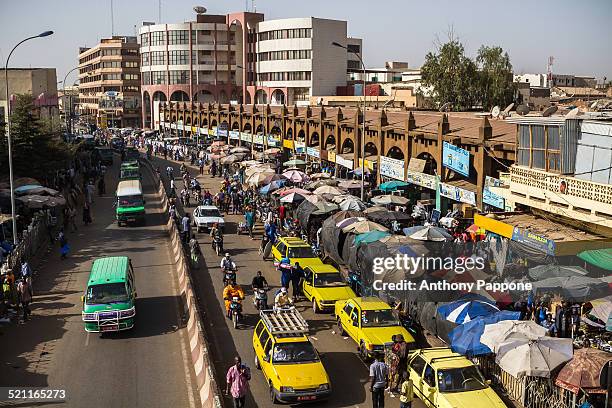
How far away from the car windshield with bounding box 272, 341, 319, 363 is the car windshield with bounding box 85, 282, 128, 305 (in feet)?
20.0

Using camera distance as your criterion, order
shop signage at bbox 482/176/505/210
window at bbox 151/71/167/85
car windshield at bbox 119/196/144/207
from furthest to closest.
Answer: window at bbox 151/71/167/85
car windshield at bbox 119/196/144/207
shop signage at bbox 482/176/505/210

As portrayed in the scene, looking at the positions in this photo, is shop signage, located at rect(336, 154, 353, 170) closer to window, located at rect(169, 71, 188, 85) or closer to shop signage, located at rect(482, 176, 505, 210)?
shop signage, located at rect(482, 176, 505, 210)

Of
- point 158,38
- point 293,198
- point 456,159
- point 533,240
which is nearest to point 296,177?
point 293,198

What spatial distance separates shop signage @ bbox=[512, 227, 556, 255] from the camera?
20147 mm

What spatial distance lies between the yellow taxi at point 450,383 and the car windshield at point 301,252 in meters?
10.6

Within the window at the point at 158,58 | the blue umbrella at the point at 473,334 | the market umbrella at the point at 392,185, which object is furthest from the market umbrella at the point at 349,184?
the window at the point at 158,58

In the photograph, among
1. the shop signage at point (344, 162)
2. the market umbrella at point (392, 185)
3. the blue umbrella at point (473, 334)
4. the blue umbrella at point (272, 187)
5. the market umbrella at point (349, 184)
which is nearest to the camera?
the blue umbrella at point (473, 334)

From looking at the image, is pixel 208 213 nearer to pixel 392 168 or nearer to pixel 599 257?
pixel 392 168

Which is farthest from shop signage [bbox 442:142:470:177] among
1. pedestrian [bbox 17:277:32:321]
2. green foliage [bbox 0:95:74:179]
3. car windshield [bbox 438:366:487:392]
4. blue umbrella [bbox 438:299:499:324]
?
green foliage [bbox 0:95:74:179]

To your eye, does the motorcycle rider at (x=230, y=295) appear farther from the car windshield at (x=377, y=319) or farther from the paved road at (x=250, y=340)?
the car windshield at (x=377, y=319)

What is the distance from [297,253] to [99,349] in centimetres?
925

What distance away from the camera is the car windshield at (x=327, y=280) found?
2189 centimetres

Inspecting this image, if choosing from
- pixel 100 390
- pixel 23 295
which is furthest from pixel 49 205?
pixel 100 390

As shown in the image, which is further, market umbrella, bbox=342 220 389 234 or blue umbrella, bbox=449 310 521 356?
market umbrella, bbox=342 220 389 234
